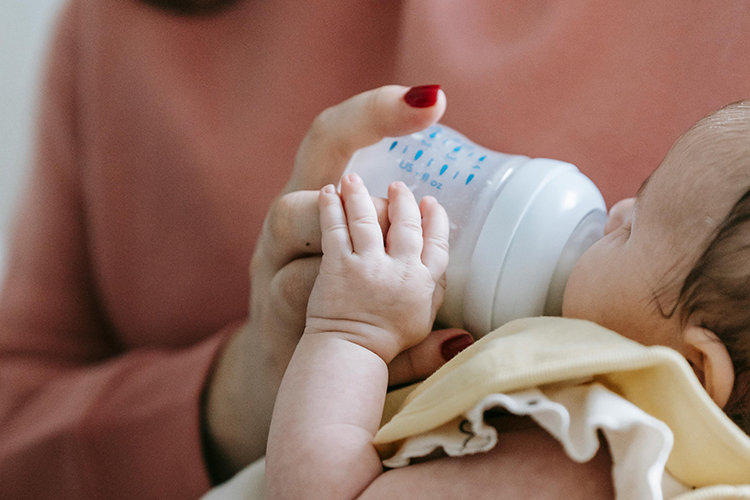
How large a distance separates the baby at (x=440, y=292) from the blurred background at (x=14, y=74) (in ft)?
2.96

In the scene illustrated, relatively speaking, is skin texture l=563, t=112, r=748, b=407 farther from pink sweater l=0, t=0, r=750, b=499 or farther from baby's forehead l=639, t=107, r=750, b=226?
pink sweater l=0, t=0, r=750, b=499

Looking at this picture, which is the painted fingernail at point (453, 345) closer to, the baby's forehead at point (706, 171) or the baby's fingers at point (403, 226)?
the baby's fingers at point (403, 226)

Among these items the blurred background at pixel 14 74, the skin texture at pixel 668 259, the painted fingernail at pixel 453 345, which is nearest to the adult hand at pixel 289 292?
the painted fingernail at pixel 453 345

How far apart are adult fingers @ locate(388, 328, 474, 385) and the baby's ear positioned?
231 millimetres

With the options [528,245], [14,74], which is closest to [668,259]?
[528,245]

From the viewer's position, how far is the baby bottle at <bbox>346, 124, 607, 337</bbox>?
0.58 metres

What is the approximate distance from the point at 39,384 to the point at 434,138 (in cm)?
67

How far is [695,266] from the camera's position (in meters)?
0.47

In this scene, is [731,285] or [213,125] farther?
[213,125]

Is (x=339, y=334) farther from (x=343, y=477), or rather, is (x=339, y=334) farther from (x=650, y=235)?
(x=650, y=235)

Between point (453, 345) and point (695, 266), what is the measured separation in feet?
0.85

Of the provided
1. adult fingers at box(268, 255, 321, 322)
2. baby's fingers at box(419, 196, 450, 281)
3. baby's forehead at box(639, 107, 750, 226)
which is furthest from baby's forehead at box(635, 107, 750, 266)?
adult fingers at box(268, 255, 321, 322)

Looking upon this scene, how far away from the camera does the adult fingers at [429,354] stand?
0.63 m

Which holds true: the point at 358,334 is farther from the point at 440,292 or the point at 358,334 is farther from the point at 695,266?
the point at 695,266
